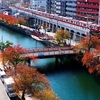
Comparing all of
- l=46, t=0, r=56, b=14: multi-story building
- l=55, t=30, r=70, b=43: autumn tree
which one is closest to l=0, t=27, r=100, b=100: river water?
l=55, t=30, r=70, b=43: autumn tree

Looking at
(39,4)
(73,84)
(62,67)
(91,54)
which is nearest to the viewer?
(73,84)

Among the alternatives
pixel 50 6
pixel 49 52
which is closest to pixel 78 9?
pixel 50 6

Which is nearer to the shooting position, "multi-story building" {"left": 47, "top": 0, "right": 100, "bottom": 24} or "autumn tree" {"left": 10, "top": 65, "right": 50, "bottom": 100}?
"autumn tree" {"left": 10, "top": 65, "right": 50, "bottom": 100}

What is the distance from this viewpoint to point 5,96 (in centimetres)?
1466

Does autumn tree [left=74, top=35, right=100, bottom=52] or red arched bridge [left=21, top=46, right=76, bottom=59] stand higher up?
autumn tree [left=74, top=35, right=100, bottom=52]

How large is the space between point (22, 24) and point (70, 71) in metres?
22.0

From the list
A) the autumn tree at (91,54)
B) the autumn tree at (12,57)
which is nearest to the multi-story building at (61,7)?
the autumn tree at (91,54)

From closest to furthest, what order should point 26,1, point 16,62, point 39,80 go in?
point 39,80 < point 16,62 < point 26,1

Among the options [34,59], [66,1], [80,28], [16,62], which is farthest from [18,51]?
[66,1]

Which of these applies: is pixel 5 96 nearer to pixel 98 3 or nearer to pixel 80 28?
pixel 80 28

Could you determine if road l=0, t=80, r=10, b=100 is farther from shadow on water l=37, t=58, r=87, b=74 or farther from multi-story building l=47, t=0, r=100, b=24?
multi-story building l=47, t=0, r=100, b=24

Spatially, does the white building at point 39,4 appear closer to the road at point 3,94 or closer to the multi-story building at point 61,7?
the multi-story building at point 61,7

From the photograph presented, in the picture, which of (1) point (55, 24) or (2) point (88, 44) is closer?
(2) point (88, 44)

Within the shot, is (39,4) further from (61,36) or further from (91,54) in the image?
(91,54)
